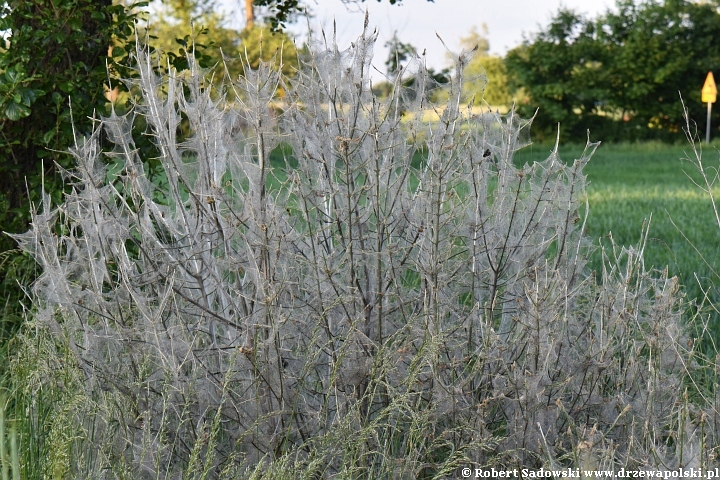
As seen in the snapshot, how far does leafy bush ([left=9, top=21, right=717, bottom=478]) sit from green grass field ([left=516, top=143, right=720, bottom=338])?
37 centimetres

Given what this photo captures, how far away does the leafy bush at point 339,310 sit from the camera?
96.9 inches

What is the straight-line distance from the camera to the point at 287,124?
2764 mm

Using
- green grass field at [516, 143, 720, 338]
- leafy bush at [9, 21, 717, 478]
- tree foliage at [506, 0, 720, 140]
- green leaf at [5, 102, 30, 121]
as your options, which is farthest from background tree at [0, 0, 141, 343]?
tree foliage at [506, 0, 720, 140]

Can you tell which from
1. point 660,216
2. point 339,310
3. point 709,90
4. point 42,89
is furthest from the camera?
point 709,90

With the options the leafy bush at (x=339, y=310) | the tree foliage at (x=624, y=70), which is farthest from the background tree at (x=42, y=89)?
the tree foliage at (x=624, y=70)

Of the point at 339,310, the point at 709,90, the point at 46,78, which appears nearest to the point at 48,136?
the point at 46,78

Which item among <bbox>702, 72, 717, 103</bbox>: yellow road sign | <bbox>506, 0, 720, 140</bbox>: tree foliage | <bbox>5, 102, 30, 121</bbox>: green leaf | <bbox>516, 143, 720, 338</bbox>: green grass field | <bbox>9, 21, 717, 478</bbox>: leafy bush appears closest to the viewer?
<bbox>9, 21, 717, 478</bbox>: leafy bush

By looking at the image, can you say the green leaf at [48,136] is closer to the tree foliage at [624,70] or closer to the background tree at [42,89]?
the background tree at [42,89]

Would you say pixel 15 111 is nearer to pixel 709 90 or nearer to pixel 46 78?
pixel 46 78

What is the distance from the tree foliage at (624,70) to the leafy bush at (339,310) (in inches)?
994

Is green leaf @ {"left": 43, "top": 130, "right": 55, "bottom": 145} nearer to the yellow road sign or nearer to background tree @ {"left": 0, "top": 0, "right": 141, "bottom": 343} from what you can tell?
background tree @ {"left": 0, "top": 0, "right": 141, "bottom": 343}

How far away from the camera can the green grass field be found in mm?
5488

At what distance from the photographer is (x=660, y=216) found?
8562 mm

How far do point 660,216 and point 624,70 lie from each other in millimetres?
21093
